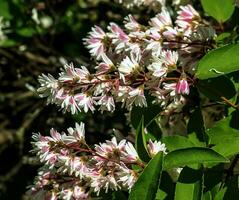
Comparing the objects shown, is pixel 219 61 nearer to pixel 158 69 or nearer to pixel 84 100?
pixel 158 69

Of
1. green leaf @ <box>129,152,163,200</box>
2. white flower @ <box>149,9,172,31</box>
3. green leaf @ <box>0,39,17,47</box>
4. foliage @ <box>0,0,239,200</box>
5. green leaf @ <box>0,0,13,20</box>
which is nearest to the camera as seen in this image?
green leaf @ <box>129,152,163,200</box>

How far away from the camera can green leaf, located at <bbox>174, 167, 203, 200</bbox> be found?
5.73ft

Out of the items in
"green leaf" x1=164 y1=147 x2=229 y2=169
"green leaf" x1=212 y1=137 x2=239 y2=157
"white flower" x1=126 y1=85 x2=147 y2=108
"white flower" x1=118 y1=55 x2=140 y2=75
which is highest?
"white flower" x1=118 y1=55 x2=140 y2=75

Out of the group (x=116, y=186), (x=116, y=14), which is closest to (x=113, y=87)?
(x=116, y=186)

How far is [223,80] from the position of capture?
1.90m

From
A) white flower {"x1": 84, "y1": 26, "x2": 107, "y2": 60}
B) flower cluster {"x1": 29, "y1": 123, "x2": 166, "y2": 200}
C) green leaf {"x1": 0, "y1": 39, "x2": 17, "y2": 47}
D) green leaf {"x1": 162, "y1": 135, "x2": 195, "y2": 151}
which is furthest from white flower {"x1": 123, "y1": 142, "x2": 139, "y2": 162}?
green leaf {"x1": 0, "y1": 39, "x2": 17, "y2": 47}

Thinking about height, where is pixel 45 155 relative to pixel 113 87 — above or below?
below

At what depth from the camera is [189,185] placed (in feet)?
5.78

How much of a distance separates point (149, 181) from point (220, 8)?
2.24 ft

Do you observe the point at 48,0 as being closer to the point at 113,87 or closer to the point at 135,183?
the point at 113,87

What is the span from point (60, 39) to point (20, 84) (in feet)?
1.32

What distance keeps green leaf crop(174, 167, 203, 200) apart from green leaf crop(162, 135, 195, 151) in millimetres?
87

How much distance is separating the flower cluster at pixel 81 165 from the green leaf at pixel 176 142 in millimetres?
28

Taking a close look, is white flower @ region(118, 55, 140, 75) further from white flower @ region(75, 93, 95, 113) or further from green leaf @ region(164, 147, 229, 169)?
green leaf @ region(164, 147, 229, 169)
